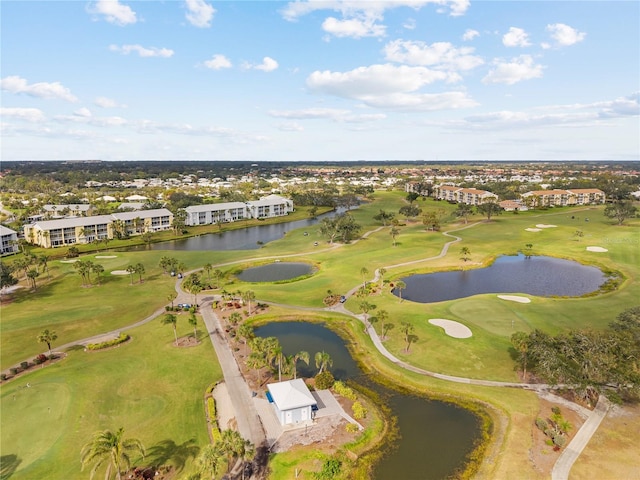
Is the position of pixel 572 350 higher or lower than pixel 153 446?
higher

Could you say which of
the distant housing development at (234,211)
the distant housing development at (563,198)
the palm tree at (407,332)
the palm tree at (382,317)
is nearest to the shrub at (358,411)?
the palm tree at (407,332)

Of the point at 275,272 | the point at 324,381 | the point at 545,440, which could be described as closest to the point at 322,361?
the point at 324,381

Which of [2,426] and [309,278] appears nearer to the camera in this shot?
[2,426]

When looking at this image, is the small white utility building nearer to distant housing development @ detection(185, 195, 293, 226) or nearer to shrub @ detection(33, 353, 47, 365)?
shrub @ detection(33, 353, 47, 365)

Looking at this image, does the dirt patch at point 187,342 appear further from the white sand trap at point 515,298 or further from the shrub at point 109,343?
the white sand trap at point 515,298

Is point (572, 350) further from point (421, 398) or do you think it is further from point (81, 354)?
point (81, 354)

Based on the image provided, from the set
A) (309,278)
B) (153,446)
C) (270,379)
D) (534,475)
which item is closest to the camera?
(534,475)

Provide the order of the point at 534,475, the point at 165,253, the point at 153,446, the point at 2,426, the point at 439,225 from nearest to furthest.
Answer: the point at 534,475, the point at 153,446, the point at 2,426, the point at 165,253, the point at 439,225

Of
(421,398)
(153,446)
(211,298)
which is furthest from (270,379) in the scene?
(211,298)
